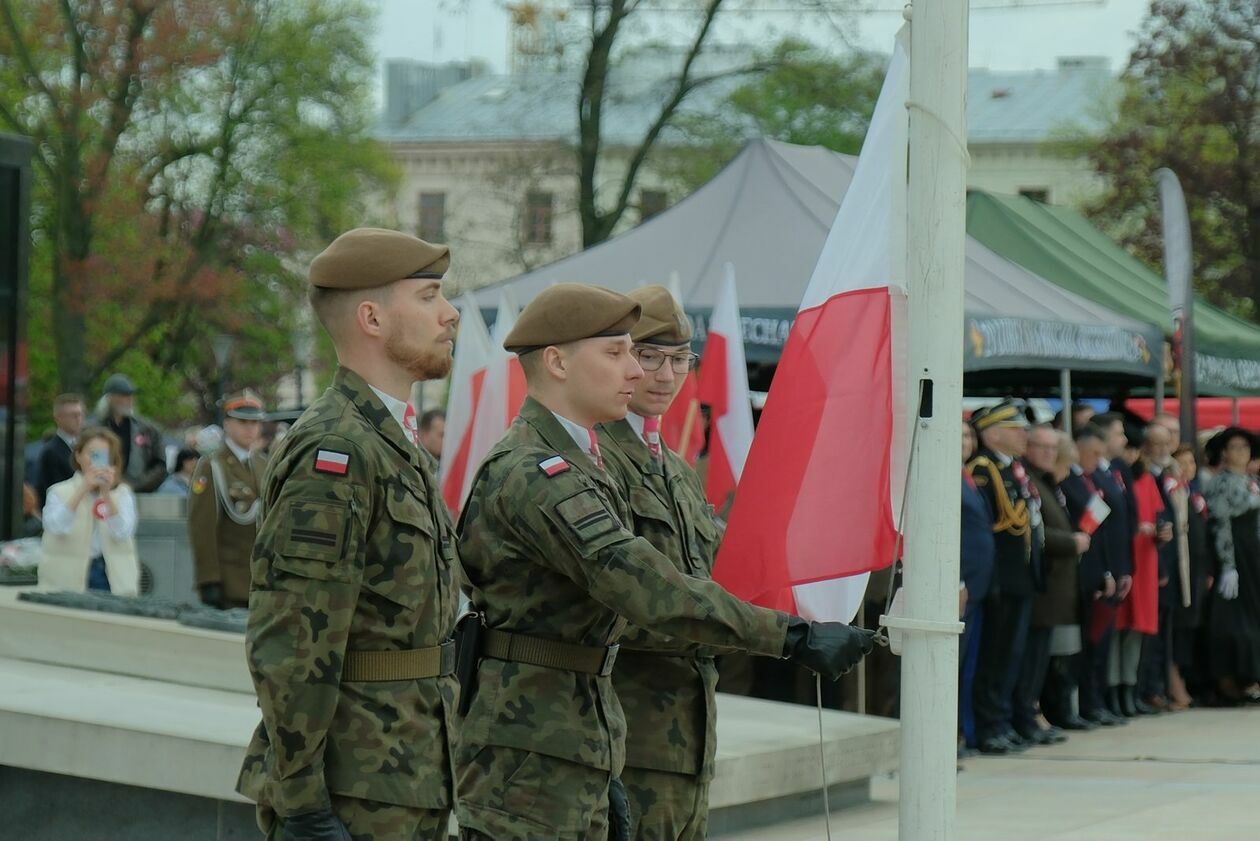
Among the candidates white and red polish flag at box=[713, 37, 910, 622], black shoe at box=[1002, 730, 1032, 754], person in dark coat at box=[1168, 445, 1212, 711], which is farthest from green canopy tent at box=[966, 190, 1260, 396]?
white and red polish flag at box=[713, 37, 910, 622]

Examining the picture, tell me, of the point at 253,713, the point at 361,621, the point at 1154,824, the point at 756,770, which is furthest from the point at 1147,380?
the point at 361,621

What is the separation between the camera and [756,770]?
24.8 ft

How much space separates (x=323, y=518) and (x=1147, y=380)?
14.4m

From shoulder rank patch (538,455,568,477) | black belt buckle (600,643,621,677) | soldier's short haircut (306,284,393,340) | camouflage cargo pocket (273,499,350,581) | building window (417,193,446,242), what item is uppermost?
building window (417,193,446,242)

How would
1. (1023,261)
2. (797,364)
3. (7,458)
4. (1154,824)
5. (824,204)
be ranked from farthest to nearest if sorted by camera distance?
(1023,261) < (824,204) < (7,458) < (1154,824) < (797,364)

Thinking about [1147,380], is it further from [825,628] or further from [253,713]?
[825,628]

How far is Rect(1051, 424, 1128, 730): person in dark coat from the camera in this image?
39.8 ft

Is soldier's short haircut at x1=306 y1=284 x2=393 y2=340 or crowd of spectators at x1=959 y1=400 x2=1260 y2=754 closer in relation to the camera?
soldier's short haircut at x1=306 y1=284 x2=393 y2=340

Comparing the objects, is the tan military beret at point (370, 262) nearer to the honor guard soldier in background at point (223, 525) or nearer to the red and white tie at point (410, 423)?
the red and white tie at point (410, 423)

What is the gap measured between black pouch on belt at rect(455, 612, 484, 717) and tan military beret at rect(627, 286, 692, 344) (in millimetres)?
1282

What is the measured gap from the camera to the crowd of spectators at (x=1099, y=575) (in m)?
11.2

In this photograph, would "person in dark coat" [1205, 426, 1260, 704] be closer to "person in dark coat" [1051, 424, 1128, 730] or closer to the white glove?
the white glove

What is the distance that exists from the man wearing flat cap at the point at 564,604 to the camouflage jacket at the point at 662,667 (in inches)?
11.3

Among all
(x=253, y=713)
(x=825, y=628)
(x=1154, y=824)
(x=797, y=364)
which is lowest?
(x=1154, y=824)
